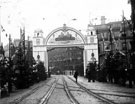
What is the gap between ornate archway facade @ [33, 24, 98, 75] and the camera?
7088 cm

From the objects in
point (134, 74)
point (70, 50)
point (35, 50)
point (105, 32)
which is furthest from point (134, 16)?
point (70, 50)

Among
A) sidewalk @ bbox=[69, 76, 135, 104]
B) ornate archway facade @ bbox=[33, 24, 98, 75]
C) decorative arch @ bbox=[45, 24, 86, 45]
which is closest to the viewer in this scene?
sidewalk @ bbox=[69, 76, 135, 104]

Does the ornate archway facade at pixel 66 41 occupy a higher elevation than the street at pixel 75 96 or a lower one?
higher

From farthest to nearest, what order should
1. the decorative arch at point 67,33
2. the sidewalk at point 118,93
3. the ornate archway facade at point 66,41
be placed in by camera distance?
the ornate archway facade at point 66,41 < the decorative arch at point 67,33 < the sidewalk at point 118,93

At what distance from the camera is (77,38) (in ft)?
234

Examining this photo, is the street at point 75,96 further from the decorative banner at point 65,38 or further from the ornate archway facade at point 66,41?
the ornate archway facade at point 66,41

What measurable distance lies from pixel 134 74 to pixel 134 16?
1170 cm

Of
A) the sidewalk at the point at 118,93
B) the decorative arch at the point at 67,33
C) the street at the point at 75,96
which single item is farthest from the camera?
the decorative arch at the point at 67,33

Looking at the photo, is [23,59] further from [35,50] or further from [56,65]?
[56,65]

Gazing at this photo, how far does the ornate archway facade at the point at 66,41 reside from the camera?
70.9 metres

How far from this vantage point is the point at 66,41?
71.1 m

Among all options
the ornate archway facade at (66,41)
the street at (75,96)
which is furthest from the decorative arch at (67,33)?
the street at (75,96)

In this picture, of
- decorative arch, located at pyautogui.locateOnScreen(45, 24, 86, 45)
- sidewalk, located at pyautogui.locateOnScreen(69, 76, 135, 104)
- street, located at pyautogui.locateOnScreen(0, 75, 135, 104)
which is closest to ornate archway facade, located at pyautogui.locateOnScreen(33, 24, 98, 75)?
decorative arch, located at pyautogui.locateOnScreen(45, 24, 86, 45)

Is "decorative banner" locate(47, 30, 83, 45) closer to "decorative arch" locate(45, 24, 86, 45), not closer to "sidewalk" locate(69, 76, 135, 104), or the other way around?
"decorative arch" locate(45, 24, 86, 45)
